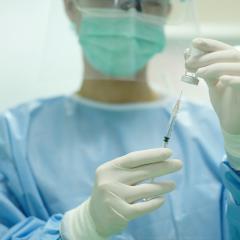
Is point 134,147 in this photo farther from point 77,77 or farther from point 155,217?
point 77,77

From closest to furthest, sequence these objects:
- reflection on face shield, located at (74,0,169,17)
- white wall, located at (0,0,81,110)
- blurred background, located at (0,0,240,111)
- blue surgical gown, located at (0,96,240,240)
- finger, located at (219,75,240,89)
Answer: finger, located at (219,75,240,89) → blue surgical gown, located at (0,96,240,240) → reflection on face shield, located at (74,0,169,17) → blurred background, located at (0,0,240,111) → white wall, located at (0,0,81,110)

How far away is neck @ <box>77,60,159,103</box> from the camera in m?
1.52

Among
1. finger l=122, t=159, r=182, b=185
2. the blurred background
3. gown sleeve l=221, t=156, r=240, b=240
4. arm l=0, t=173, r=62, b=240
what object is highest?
the blurred background

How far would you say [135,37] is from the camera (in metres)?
1.37

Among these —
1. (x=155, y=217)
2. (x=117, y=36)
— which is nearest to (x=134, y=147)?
(x=155, y=217)

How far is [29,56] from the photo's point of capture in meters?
1.85

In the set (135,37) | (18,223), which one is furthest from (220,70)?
(18,223)

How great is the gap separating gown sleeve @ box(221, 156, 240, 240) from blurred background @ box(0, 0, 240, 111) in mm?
481

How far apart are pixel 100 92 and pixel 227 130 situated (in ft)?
1.98

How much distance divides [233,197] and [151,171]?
0.20 m

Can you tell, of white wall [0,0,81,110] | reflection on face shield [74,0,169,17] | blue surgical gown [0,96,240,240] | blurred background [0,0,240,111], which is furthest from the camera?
white wall [0,0,81,110]

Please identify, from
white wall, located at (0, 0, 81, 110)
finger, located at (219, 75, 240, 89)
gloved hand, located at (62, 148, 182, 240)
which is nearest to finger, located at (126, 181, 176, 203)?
gloved hand, located at (62, 148, 182, 240)

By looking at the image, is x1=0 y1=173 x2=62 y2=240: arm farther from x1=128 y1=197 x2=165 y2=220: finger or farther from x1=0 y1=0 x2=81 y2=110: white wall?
x1=0 y1=0 x2=81 y2=110: white wall

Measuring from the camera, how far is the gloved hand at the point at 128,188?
1.02 metres
